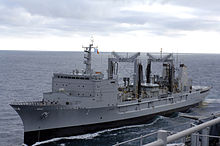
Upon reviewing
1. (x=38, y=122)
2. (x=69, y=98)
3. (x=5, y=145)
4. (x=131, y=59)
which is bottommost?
(x=5, y=145)

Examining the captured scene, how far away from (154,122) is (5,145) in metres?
15.3

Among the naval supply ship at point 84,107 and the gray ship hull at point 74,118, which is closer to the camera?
the gray ship hull at point 74,118

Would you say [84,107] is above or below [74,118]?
above

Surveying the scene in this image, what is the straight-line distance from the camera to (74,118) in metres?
23.6

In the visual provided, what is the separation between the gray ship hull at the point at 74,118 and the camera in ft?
72.0

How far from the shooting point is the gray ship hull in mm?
21953

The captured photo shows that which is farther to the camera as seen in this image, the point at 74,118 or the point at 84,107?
the point at 84,107

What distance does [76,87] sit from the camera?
83.0 ft

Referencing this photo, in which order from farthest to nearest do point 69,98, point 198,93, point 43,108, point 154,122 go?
point 198,93 < point 154,122 < point 69,98 < point 43,108

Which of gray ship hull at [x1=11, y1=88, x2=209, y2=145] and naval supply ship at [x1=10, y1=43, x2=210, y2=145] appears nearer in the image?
gray ship hull at [x1=11, y1=88, x2=209, y2=145]

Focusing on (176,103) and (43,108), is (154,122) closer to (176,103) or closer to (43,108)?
(176,103)

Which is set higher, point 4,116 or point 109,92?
point 109,92

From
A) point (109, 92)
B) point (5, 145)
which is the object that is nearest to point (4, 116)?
point (5, 145)

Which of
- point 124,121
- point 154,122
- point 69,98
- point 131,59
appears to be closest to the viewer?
point 69,98
